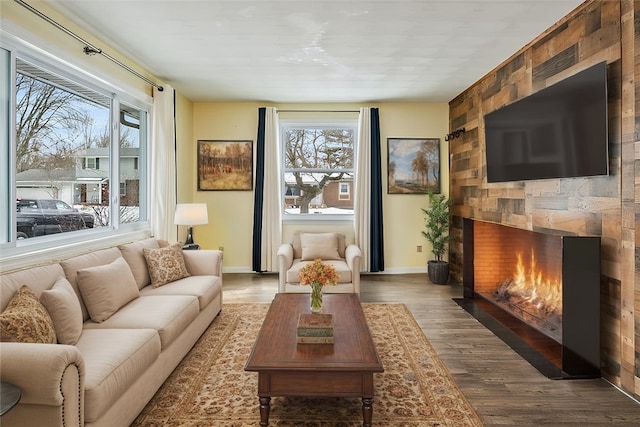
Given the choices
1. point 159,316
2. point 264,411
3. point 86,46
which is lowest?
point 264,411

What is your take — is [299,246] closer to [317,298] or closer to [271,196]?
[271,196]

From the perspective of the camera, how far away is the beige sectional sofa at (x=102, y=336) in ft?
4.86

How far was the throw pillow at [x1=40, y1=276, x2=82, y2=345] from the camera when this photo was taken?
2.03 m

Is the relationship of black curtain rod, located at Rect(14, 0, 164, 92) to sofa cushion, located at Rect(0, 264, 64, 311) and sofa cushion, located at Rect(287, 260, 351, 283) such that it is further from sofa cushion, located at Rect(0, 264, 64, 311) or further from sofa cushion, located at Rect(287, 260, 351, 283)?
sofa cushion, located at Rect(287, 260, 351, 283)

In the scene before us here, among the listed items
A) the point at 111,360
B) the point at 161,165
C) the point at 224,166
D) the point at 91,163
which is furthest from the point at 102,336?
the point at 224,166

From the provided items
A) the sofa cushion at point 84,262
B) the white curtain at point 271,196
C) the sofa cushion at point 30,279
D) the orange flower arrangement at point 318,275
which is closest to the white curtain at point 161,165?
the sofa cushion at point 84,262

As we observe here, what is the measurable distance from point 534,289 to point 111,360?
370 centimetres

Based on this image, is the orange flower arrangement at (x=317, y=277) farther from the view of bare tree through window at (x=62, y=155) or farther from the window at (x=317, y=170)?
the window at (x=317, y=170)

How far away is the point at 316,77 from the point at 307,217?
7.24 feet

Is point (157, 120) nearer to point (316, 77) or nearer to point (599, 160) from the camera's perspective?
point (316, 77)

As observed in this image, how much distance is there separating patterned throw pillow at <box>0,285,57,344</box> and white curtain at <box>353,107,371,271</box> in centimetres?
417

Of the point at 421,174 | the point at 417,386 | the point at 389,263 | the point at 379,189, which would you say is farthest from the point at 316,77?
the point at 417,386

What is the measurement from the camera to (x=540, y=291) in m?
3.52

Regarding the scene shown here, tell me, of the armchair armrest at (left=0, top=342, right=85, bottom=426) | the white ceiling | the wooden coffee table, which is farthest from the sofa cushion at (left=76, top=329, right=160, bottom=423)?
the white ceiling
